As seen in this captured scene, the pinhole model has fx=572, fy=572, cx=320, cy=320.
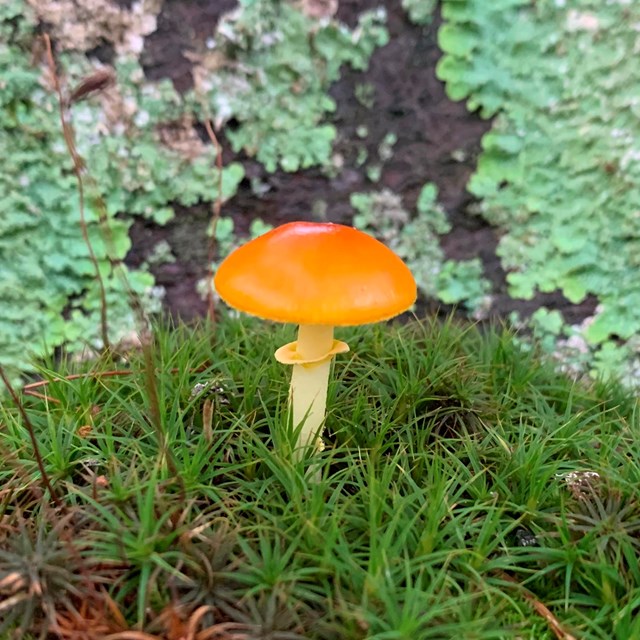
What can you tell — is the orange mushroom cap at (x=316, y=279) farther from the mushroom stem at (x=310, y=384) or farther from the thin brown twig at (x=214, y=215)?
the thin brown twig at (x=214, y=215)

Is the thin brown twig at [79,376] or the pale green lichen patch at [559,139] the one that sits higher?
the pale green lichen patch at [559,139]

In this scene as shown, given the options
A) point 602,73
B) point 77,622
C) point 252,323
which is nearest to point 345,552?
point 77,622

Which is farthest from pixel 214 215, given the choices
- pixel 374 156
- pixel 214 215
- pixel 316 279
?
pixel 316 279

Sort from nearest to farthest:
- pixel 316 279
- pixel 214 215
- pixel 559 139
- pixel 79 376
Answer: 1. pixel 316 279
2. pixel 79 376
3. pixel 559 139
4. pixel 214 215

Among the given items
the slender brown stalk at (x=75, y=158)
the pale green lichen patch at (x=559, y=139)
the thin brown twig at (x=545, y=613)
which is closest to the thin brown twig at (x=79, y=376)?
the slender brown stalk at (x=75, y=158)

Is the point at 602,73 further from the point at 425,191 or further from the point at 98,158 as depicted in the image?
the point at 98,158

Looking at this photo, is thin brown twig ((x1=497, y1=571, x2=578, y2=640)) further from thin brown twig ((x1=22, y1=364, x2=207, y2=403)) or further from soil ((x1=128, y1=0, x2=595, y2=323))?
soil ((x1=128, y1=0, x2=595, y2=323))

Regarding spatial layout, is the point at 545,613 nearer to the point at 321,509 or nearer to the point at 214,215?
the point at 321,509
